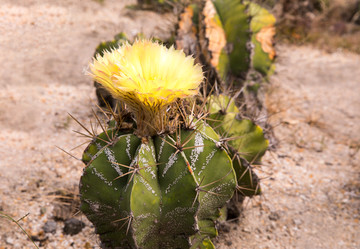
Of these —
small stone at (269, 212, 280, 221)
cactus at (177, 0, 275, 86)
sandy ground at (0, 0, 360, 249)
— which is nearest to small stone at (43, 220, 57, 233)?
sandy ground at (0, 0, 360, 249)

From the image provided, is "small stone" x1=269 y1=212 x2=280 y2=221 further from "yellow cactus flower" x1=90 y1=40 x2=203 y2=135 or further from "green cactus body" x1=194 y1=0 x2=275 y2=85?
"yellow cactus flower" x1=90 y1=40 x2=203 y2=135

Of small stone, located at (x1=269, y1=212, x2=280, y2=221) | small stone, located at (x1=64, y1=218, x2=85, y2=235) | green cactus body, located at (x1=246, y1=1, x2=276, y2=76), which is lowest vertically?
small stone, located at (x1=269, y1=212, x2=280, y2=221)

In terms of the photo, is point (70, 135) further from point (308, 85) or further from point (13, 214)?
point (308, 85)

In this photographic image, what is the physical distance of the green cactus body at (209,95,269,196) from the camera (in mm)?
1925

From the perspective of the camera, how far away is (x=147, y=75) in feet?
4.32

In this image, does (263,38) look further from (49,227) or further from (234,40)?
(49,227)

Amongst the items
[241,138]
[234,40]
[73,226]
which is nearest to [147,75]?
[241,138]

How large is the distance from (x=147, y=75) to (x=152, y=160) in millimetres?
335

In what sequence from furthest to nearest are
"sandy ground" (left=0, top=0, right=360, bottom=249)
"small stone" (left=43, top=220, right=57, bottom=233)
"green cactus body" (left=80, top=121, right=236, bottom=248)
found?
"sandy ground" (left=0, top=0, right=360, bottom=249)
"small stone" (left=43, top=220, right=57, bottom=233)
"green cactus body" (left=80, top=121, right=236, bottom=248)

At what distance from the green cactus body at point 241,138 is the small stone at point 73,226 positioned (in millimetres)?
924

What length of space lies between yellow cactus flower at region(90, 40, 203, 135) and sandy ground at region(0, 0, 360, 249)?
0.83 m

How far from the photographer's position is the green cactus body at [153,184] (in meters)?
1.39

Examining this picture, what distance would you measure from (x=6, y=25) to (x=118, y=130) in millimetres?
2915

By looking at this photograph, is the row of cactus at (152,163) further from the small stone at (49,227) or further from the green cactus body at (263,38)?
the green cactus body at (263,38)
